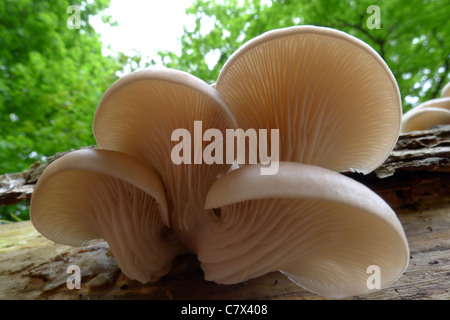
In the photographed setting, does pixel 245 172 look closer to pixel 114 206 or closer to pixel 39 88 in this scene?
pixel 114 206

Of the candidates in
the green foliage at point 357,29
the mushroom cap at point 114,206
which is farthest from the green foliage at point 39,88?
the mushroom cap at point 114,206

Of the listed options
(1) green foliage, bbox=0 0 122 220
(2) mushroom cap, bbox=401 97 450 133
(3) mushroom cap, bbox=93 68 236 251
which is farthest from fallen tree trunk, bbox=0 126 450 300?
(1) green foliage, bbox=0 0 122 220

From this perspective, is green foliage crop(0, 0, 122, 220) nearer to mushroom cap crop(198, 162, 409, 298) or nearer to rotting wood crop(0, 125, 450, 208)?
rotting wood crop(0, 125, 450, 208)

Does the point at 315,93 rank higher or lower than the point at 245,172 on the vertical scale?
higher

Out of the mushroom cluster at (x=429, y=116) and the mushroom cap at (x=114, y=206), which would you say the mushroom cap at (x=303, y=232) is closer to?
the mushroom cap at (x=114, y=206)

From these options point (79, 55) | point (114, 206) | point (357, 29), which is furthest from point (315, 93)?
point (79, 55)

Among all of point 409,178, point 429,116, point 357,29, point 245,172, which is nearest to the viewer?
point 245,172
